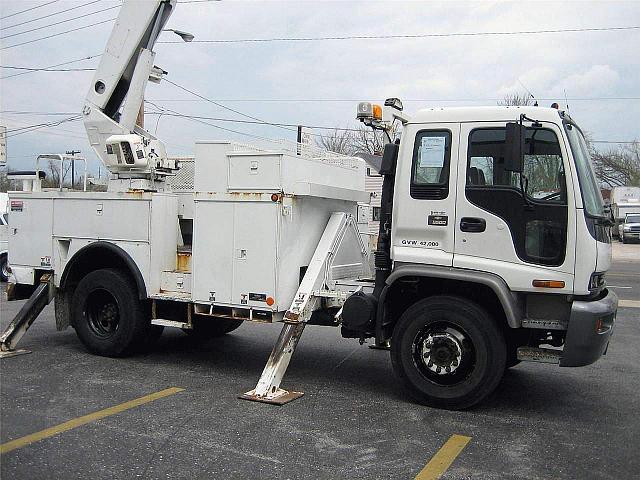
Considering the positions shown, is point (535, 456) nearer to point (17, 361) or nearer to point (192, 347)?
point (192, 347)

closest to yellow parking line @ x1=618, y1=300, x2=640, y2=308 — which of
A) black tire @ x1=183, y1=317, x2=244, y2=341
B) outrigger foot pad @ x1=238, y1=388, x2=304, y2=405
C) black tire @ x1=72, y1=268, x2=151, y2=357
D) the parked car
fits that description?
black tire @ x1=183, y1=317, x2=244, y2=341

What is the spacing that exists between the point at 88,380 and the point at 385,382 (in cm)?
323

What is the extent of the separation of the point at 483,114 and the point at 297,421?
3.32 metres

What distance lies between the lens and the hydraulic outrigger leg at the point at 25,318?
27.5ft

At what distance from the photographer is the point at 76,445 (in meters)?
5.12

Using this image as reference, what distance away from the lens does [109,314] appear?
27.2ft

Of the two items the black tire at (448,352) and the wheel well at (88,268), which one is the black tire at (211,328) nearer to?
the wheel well at (88,268)

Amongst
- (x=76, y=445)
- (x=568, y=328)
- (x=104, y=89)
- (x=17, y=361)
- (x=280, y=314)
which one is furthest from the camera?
(x=104, y=89)

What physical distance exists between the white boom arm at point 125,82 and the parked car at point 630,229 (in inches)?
1477

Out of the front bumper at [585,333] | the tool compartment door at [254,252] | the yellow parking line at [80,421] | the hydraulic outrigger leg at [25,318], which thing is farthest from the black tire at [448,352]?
the hydraulic outrigger leg at [25,318]

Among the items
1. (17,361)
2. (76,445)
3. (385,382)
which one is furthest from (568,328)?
(17,361)

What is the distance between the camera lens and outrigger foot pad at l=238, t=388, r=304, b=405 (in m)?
6.44

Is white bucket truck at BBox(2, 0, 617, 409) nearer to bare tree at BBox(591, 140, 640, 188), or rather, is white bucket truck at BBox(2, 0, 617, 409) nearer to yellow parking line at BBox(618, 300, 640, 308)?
yellow parking line at BBox(618, 300, 640, 308)

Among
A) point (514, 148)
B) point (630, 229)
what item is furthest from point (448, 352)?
point (630, 229)
